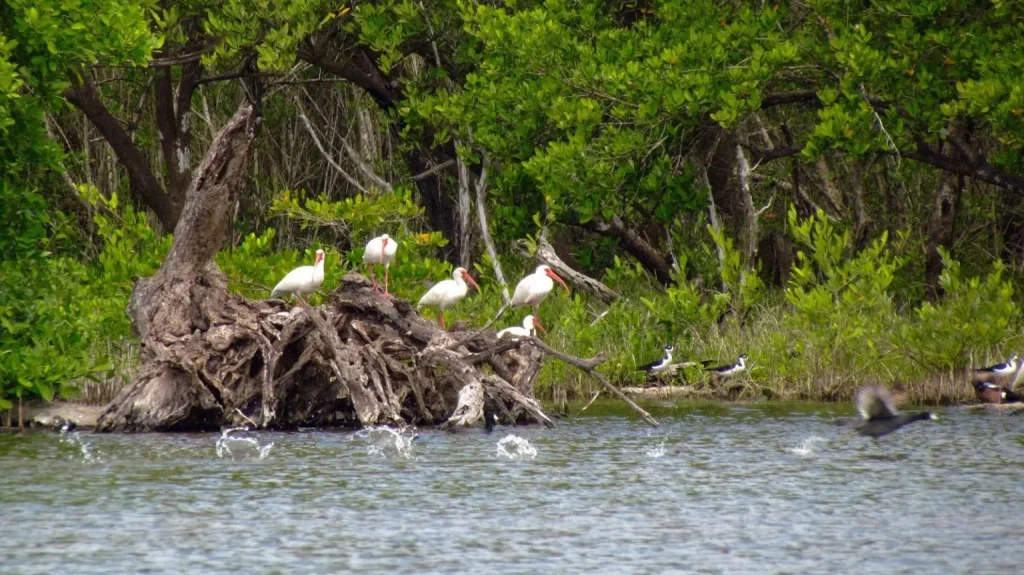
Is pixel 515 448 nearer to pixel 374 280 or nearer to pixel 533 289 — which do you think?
pixel 533 289

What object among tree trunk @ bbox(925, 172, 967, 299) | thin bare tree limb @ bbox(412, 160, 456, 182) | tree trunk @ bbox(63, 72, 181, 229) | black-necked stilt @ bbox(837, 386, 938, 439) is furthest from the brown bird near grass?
tree trunk @ bbox(63, 72, 181, 229)

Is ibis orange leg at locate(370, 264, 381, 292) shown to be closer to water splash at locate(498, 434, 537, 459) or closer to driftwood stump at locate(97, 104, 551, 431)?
driftwood stump at locate(97, 104, 551, 431)

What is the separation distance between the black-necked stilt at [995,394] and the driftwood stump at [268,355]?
16.2 feet

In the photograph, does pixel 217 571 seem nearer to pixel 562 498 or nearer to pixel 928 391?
pixel 562 498

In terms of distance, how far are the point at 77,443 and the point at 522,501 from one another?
459 cm

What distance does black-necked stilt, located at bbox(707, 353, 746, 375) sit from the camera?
1758 cm

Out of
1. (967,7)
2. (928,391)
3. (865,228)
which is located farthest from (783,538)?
(865,228)

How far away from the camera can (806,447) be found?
13062mm

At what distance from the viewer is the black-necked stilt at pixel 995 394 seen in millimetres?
16078

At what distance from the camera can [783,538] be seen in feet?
29.1

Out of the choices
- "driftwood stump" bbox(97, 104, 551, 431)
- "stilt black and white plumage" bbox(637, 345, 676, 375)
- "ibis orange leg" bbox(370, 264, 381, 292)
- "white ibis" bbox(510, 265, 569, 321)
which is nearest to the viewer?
"driftwood stump" bbox(97, 104, 551, 431)

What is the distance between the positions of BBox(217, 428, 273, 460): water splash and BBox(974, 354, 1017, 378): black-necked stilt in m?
7.61

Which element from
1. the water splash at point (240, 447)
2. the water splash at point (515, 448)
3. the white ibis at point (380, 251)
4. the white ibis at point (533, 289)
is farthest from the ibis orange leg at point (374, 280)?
the water splash at point (515, 448)

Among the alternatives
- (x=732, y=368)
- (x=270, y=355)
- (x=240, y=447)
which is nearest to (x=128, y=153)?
(x=732, y=368)
